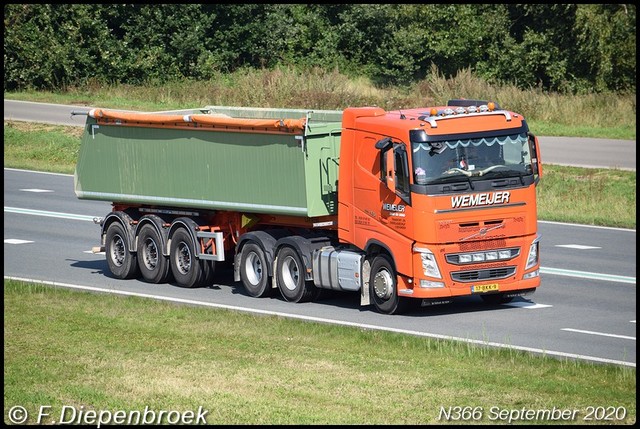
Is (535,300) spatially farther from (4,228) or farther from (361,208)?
(4,228)

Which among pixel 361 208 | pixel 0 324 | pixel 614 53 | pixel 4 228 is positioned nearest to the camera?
pixel 0 324

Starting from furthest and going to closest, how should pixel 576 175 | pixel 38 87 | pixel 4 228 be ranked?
pixel 38 87 → pixel 576 175 → pixel 4 228

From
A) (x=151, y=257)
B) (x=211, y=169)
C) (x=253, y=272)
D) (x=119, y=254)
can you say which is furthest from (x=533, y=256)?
(x=119, y=254)

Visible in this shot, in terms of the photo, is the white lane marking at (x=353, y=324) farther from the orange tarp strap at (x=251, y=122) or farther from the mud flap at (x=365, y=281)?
the orange tarp strap at (x=251, y=122)

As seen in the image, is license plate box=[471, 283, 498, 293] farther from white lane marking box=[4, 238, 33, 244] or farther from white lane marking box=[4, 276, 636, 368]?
white lane marking box=[4, 238, 33, 244]

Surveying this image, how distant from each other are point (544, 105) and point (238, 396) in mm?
33268

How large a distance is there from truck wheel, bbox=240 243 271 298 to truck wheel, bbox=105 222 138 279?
8.82 ft

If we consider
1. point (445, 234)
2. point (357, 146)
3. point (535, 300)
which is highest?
point (357, 146)

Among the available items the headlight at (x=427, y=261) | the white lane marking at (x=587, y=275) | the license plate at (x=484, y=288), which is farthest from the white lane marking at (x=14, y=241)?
the license plate at (x=484, y=288)

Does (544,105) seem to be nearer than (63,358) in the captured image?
No

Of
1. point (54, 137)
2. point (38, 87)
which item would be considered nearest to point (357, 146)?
point (54, 137)

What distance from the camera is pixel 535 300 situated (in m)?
20.0

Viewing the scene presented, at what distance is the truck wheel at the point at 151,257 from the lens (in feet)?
72.0

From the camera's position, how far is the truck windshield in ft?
59.7
